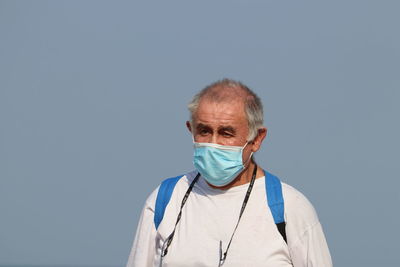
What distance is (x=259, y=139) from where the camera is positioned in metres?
6.06

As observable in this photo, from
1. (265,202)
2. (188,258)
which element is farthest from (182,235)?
(265,202)

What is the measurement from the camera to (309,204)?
19.7 feet

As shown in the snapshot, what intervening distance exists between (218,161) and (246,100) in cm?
48

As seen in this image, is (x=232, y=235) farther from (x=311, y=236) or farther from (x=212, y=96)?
(x=212, y=96)

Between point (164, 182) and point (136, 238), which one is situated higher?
point (164, 182)

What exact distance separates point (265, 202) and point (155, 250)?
2.75ft

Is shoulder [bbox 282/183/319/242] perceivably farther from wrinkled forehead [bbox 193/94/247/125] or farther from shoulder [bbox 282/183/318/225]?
wrinkled forehead [bbox 193/94/247/125]

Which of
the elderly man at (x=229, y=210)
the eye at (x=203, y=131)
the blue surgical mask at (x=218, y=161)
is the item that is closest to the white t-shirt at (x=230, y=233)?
the elderly man at (x=229, y=210)

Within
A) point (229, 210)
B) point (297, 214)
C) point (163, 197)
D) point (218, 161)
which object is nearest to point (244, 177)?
point (229, 210)

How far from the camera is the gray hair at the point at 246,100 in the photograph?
19.5ft

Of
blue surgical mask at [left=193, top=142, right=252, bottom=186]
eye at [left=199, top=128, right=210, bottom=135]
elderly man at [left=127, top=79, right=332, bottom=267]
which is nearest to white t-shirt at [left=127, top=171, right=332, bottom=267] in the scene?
elderly man at [left=127, top=79, right=332, bottom=267]

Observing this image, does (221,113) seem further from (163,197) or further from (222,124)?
(163,197)

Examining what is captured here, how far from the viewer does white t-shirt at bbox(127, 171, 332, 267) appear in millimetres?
5809

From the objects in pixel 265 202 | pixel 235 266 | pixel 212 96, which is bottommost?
pixel 235 266
